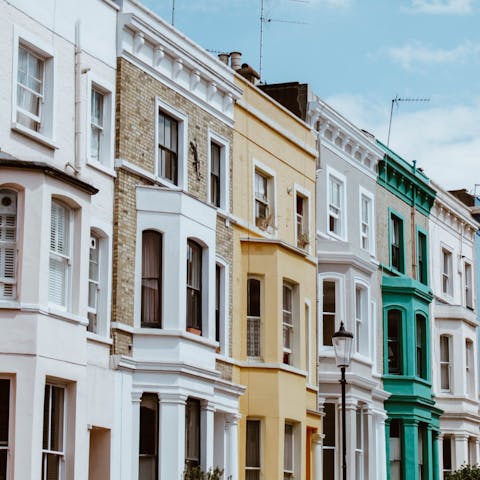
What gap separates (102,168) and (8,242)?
438 centimetres

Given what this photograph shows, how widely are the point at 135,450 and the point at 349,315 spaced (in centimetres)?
1246

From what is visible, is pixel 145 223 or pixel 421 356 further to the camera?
pixel 421 356

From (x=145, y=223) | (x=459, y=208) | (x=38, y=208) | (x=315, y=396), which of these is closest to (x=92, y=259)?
(x=145, y=223)

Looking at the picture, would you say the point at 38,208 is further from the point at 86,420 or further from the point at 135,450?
the point at 135,450

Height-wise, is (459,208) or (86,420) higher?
(459,208)

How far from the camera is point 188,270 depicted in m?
33.1

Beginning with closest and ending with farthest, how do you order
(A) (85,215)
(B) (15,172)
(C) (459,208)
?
(B) (15,172)
(A) (85,215)
(C) (459,208)

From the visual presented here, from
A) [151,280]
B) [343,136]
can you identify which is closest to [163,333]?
[151,280]

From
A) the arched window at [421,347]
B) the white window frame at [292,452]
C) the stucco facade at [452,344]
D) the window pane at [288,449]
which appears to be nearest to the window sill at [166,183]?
the white window frame at [292,452]

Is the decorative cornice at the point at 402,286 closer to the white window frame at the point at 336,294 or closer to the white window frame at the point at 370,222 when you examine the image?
the white window frame at the point at 370,222

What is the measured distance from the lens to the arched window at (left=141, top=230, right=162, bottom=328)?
31781mm

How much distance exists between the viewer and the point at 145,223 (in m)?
31.8

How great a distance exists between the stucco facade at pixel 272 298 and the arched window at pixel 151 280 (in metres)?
4.32

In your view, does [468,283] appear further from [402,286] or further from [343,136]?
[343,136]
